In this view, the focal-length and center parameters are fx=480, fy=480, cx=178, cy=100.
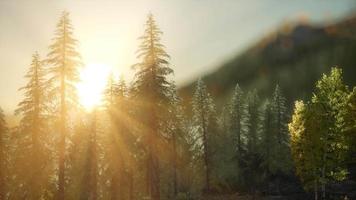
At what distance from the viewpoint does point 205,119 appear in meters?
67.4

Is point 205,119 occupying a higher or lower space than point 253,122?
lower

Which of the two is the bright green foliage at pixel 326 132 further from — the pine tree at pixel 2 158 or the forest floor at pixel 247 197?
the pine tree at pixel 2 158

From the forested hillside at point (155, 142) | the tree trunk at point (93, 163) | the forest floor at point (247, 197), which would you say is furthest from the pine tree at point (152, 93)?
the forest floor at point (247, 197)

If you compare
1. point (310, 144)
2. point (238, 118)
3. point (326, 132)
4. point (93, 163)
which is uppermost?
point (238, 118)

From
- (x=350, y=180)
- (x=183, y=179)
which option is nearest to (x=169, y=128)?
(x=183, y=179)

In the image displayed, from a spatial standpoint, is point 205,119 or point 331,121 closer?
point 331,121

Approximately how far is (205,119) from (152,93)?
104ft

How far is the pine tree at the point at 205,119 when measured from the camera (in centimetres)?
6731

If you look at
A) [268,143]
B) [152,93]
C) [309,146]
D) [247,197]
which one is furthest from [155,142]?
[268,143]

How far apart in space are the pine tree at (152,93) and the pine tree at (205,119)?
30.3 meters

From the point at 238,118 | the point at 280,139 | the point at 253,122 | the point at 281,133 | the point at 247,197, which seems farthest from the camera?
the point at 253,122

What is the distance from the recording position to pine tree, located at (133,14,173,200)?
120 ft

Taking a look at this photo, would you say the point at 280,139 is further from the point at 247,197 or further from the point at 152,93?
the point at 152,93

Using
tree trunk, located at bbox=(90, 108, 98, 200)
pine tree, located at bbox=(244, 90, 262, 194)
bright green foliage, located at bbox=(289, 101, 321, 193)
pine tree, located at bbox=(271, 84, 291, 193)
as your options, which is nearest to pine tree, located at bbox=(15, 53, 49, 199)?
tree trunk, located at bbox=(90, 108, 98, 200)
